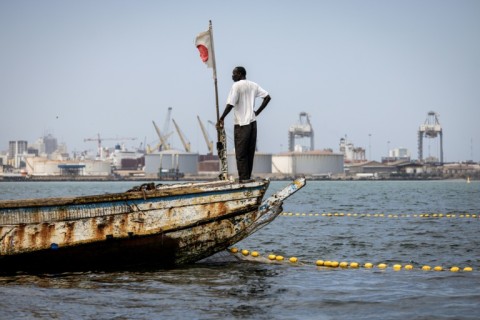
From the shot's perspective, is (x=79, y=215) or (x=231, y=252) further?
(x=231, y=252)

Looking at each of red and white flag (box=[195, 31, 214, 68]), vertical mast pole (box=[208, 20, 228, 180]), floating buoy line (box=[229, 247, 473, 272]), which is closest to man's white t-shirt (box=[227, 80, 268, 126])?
vertical mast pole (box=[208, 20, 228, 180])

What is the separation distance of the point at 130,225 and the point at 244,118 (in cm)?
255

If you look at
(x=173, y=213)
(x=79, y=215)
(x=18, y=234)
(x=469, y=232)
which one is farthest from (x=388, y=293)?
(x=469, y=232)

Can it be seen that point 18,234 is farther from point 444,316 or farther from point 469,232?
point 469,232

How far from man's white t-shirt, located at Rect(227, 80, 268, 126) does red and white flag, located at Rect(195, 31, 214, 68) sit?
0.92m

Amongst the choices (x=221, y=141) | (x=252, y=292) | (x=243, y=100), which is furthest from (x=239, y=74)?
(x=252, y=292)

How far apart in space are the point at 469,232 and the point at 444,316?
14892 millimetres

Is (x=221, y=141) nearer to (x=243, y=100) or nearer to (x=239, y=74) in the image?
(x=243, y=100)

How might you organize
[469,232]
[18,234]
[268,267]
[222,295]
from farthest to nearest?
1. [469,232]
2. [268,267]
3. [18,234]
4. [222,295]

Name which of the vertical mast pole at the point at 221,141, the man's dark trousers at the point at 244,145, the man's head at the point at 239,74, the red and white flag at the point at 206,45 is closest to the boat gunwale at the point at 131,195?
the man's dark trousers at the point at 244,145

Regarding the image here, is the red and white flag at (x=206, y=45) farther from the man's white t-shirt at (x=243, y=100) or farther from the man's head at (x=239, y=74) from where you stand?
the man's white t-shirt at (x=243, y=100)

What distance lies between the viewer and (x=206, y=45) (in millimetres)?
13602

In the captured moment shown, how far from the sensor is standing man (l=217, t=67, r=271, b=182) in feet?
42.0

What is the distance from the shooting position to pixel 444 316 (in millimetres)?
9461
